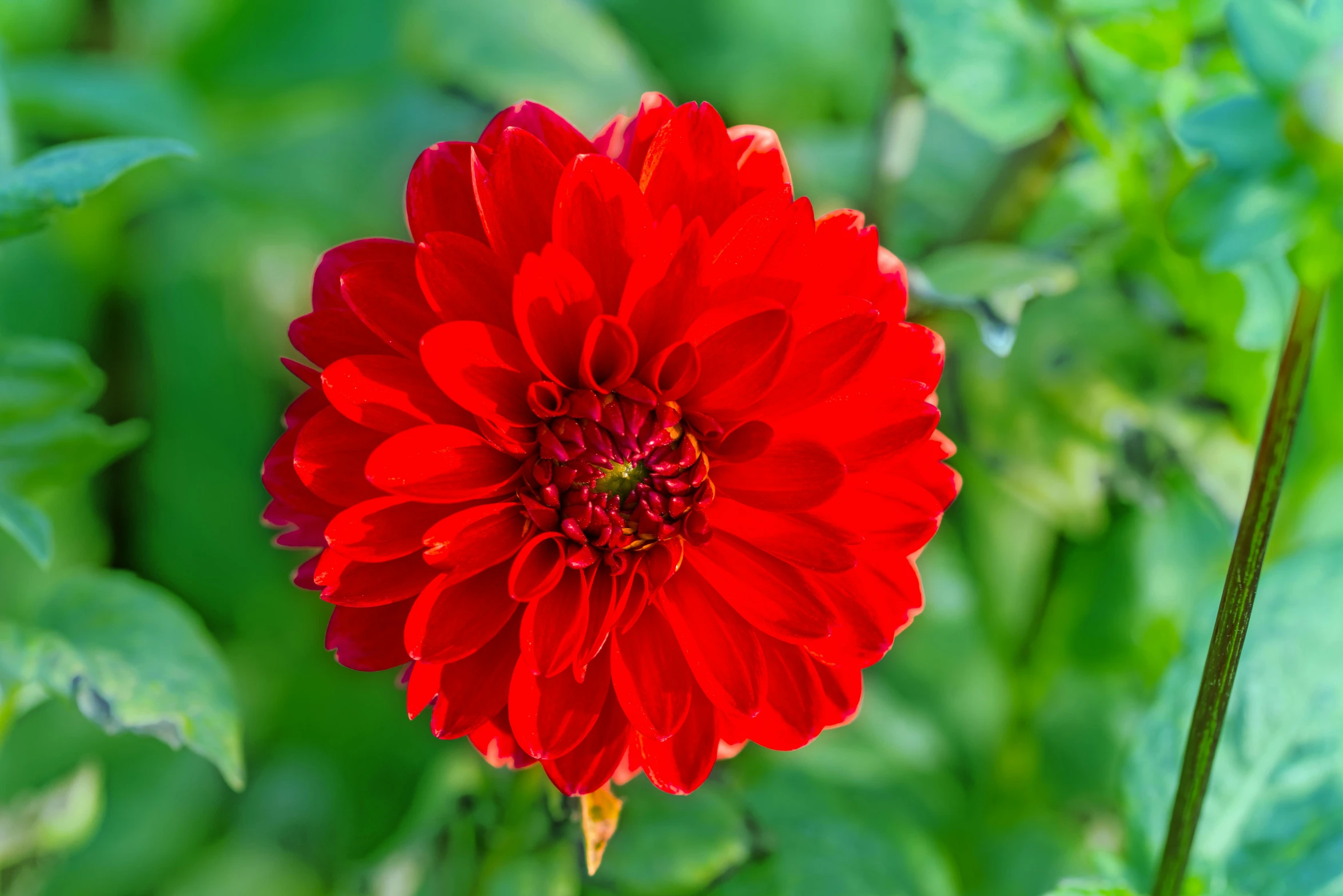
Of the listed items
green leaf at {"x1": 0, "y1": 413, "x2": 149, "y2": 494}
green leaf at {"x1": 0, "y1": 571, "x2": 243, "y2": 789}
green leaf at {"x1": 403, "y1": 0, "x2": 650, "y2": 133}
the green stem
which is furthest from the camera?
green leaf at {"x1": 403, "y1": 0, "x2": 650, "y2": 133}

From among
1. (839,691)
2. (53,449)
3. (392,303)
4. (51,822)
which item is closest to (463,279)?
(392,303)

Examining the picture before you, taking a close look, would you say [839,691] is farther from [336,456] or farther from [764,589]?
[336,456]

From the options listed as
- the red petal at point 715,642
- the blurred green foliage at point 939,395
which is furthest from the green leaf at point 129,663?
the red petal at point 715,642

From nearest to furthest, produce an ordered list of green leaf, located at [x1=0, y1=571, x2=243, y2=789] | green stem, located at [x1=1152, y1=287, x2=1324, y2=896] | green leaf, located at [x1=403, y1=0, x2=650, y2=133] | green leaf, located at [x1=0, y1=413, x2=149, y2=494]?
green stem, located at [x1=1152, y1=287, x2=1324, y2=896] → green leaf, located at [x1=0, y1=571, x2=243, y2=789] → green leaf, located at [x1=0, y1=413, x2=149, y2=494] → green leaf, located at [x1=403, y1=0, x2=650, y2=133]

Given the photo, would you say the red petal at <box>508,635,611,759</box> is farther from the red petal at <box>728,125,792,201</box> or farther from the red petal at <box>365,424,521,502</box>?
the red petal at <box>728,125,792,201</box>

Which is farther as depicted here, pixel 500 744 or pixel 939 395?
pixel 939 395

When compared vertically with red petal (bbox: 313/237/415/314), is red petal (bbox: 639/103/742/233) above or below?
above

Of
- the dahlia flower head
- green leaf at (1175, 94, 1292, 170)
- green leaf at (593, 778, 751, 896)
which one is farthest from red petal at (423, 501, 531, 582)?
green leaf at (1175, 94, 1292, 170)
